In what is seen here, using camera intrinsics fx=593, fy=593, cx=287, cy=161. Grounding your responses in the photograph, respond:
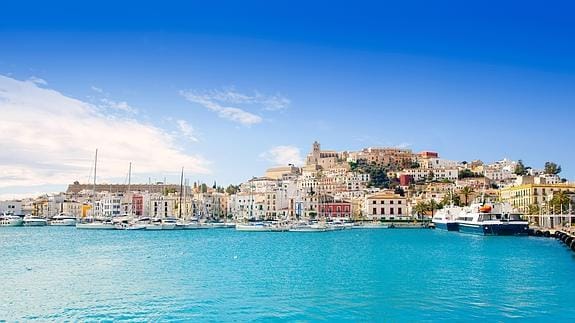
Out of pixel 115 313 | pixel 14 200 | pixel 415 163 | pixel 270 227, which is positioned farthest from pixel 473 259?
pixel 14 200

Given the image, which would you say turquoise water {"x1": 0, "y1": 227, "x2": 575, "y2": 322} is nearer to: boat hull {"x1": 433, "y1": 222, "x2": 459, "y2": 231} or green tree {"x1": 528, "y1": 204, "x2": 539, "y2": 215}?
green tree {"x1": 528, "y1": 204, "x2": 539, "y2": 215}

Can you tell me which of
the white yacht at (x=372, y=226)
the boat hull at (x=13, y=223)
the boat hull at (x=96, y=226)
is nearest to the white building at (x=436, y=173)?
the white yacht at (x=372, y=226)

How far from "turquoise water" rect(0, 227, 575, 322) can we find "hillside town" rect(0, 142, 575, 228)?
5036cm

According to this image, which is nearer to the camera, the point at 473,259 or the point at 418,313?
the point at 418,313

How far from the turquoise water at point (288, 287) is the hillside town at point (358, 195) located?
165 feet

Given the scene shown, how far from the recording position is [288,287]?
1153 inches

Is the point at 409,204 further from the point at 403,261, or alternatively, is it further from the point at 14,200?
the point at 14,200

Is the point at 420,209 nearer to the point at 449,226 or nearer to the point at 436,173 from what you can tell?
the point at 449,226

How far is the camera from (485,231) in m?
76.4

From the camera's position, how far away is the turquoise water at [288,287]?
23.0m

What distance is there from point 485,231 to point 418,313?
189 ft

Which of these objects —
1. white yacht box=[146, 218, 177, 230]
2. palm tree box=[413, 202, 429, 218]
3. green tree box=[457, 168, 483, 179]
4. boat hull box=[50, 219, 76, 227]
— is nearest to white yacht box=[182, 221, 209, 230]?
white yacht box=[146, 218, 177, 230]

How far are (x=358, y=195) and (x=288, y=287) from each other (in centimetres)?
12055

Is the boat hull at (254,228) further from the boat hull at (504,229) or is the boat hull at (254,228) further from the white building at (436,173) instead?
the white building at (436,173)
